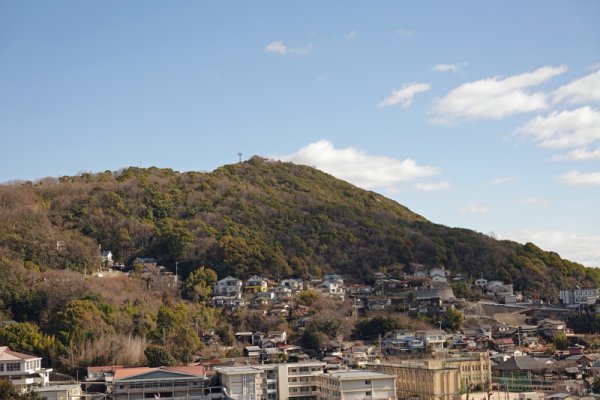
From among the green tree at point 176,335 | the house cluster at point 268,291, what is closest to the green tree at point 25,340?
the green tree at point 176,335

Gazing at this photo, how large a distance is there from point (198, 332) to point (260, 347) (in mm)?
3435

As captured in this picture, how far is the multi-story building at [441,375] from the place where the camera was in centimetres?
3150

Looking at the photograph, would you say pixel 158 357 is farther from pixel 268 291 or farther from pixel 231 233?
pixel 231 233

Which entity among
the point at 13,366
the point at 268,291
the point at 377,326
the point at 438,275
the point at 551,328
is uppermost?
the point at 438,275

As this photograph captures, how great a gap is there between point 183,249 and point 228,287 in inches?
224

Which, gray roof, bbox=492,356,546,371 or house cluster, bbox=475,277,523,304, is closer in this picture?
gray roof, bbox=492,356,546,371

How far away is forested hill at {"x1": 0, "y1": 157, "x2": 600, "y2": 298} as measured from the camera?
51000mm

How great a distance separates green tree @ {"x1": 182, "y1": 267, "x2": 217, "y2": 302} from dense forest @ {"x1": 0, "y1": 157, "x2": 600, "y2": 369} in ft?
0.34

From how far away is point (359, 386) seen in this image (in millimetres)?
29281

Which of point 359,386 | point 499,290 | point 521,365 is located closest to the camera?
point 359,386

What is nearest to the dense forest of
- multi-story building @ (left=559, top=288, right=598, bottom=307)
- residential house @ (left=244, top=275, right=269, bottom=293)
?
residential house @ (left=244, top=275, right=269, bottom=293)

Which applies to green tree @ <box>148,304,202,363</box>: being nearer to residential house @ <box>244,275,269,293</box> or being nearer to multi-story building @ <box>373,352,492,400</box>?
multi-story building @ <box>373,352,492,400</box>

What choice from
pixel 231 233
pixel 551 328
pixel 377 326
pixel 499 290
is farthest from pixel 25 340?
pixel 499 290

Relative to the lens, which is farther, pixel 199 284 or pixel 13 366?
pixel 199 284
